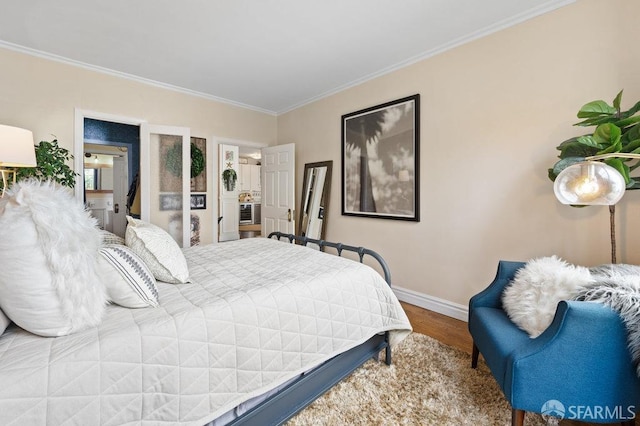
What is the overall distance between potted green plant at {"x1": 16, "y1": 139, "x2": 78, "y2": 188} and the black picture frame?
1433 millimetres

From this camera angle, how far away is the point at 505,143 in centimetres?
241

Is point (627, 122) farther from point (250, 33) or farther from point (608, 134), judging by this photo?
point (250, 33)

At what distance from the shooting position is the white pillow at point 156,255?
1517 millimetres

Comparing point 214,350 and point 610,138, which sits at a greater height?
point 610,138

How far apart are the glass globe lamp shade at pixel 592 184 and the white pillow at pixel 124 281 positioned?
2.11 meters

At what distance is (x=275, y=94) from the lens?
13.2 ft

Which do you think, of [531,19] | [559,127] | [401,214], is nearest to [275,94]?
[401,214]

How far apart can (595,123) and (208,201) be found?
4.25m

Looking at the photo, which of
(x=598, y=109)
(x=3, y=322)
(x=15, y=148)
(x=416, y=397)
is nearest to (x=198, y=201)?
(x=15, y=148)

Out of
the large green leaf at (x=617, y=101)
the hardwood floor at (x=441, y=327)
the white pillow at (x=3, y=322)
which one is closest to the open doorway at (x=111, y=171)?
the white pillow at (x=3, y=322)

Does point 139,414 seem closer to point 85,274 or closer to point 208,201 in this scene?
point 85,274

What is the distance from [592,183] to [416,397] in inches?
58.3

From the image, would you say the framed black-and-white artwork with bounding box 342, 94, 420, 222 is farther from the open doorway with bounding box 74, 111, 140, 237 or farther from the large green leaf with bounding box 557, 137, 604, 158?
the open doorway with bounding box 74, 111, 140, 237

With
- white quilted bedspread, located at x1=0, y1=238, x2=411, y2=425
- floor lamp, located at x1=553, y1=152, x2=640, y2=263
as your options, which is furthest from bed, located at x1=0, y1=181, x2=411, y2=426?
floor lamp, located at x1=553, y1=152, x2=640, y2=263
